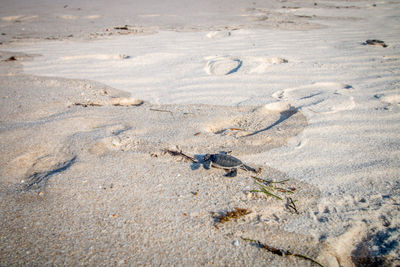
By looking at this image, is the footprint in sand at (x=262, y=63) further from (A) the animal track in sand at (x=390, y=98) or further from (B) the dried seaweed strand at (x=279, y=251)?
(B) the dried seaweed strand at (x=279, y=251)

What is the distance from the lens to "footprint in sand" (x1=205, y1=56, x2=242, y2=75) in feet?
9.84

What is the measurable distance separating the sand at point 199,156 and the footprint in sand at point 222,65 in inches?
0.9

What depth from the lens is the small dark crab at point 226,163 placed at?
139cm

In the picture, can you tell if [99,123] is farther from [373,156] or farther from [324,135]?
[373,156]

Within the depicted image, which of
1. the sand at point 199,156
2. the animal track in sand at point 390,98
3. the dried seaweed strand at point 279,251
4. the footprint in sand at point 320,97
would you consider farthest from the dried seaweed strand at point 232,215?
the animal track in sand at point 390,98

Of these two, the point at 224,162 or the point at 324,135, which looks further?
the point at 324,135

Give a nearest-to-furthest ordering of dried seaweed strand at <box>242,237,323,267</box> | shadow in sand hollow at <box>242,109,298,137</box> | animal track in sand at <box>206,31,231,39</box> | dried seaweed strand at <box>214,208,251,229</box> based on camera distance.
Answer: dried seaweed strand at <box>242,237,323,267</box> → dried seaweed strand at <box>214,208,251,229</box> → shadow in sand hollow at <box>242,109,298,137</box> → animal track in sand at <box>206,31,231,39</box>

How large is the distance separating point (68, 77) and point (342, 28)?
186 inches

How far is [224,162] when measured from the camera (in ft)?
4.58

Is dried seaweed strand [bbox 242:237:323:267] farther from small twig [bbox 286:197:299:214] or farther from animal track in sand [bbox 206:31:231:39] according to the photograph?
animal track in sand [bbox 206:31:231:39]

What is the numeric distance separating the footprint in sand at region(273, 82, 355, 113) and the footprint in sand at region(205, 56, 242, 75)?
802mm

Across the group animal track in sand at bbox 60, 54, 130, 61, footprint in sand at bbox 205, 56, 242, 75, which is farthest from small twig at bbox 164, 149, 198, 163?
animal track in sand at bbox 60, 54, 130, 61

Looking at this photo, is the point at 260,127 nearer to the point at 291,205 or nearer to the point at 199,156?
the point at 199,156

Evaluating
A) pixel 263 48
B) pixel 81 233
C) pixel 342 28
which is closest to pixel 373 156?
pixel 81 233
